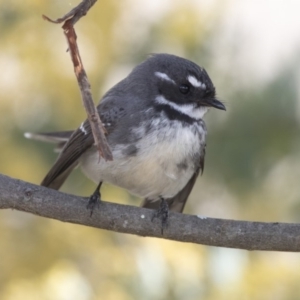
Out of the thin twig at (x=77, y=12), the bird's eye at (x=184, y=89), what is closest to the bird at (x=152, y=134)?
the bird's eye at (x=184, y=89)

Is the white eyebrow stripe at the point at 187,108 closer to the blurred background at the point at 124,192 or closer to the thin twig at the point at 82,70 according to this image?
the blurred background at the point at 124,192

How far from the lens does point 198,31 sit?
4152mm

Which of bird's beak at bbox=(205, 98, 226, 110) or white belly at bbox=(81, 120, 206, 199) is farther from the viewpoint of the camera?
bird's beak at bbox=(205, 98, 226, 110)

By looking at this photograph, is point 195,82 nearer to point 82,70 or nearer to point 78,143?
point 78,143

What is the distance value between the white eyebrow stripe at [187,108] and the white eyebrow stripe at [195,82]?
0.10 meters

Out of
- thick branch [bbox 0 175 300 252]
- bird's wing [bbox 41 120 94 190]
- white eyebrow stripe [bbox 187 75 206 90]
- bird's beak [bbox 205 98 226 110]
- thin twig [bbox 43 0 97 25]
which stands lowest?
bird's wing [bbox 41 120 94 190]

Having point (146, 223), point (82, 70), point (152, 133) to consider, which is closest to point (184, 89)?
point (152, 133)

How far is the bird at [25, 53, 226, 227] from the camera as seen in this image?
3.35m

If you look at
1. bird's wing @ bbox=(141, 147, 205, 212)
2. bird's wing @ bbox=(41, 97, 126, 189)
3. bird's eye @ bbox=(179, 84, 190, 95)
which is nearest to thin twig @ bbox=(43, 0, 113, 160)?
bird's wing @ bbox=(41, 97, 126, 189)

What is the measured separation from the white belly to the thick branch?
37 cm

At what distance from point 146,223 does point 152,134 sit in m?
0.54

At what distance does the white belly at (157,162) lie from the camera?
3332 mm

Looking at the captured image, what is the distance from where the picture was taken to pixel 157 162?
3.36m

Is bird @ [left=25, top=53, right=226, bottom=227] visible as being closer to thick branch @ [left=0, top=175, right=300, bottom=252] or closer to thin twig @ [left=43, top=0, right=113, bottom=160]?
thick branch @ [left=0, top=175, right=300, bottom=252]
